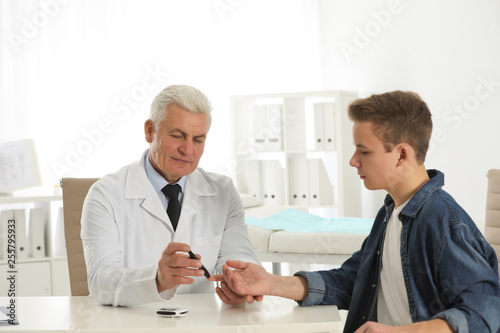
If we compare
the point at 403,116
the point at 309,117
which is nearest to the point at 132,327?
the point at 403,116

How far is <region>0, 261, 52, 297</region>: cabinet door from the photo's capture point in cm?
405

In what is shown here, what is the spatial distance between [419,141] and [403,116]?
0.25 feet

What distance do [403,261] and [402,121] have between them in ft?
1.15

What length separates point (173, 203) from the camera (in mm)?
2059

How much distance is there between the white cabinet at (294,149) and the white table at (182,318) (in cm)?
343

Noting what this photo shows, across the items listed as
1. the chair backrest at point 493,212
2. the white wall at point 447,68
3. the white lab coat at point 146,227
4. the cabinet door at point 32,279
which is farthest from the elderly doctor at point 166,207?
the white wall at point 447,68

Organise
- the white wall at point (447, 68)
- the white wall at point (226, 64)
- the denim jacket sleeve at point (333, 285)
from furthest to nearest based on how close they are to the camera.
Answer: the white wall at point (226, 64), the white wall at point (447, 68), the denim jacket sleeve at point (333, 285)

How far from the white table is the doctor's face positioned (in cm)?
42

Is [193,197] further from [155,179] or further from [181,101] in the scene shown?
[181,101]

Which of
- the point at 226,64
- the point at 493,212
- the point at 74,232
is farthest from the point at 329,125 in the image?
the point at 74,232

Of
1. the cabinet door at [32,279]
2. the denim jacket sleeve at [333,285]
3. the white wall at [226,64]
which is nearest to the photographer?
the denim jacket sleeve at [333,285]

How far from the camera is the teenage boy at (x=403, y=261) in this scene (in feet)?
4.76

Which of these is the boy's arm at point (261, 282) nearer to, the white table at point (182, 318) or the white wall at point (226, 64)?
the white table at point (182, 318)

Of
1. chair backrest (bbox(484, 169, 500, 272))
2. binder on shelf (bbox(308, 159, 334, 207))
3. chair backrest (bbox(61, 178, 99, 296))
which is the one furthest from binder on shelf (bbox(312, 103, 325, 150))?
chair backrest (bbox(61, 178, 99, 296))
